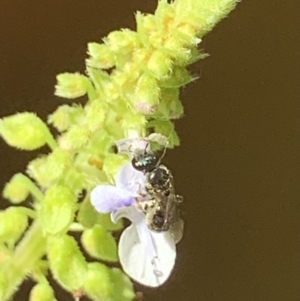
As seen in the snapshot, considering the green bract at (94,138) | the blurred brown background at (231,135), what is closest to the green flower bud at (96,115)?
the green bract at (94,138)

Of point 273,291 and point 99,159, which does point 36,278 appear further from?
point 273,291

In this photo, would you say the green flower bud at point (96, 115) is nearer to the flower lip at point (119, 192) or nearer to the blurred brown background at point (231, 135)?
the flower lip at point (119, 192)

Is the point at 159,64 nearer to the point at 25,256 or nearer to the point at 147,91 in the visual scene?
the point at 147,91

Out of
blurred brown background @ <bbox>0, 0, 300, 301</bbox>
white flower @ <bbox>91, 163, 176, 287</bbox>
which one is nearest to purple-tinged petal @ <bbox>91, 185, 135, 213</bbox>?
white flower @ <bbox>91, 163, 176, 287</bbox>

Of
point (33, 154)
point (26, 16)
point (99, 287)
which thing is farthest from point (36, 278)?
point (26, 16)

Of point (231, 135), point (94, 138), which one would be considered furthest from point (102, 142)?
point (231, 135)

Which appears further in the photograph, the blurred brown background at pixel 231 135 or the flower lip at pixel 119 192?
the blurred brown background at pixel 231 135
